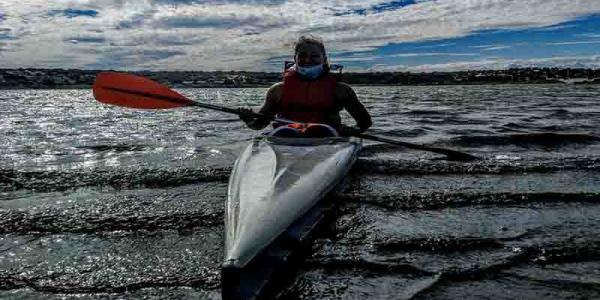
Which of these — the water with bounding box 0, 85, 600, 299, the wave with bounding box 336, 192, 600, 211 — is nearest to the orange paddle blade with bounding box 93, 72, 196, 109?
the water with bounding box 0, 85, 600, 299

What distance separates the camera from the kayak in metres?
3.18

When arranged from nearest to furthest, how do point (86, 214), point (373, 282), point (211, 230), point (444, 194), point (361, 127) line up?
1. point (373, 282)
2. point (211, 230)
3. point (86, 214)
4. point (444, 194)
5. point (361, 127)

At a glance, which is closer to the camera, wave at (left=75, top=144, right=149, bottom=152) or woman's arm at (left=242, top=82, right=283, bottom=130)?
woman's arm at (left=242, top=82, right=283, bottom=130)

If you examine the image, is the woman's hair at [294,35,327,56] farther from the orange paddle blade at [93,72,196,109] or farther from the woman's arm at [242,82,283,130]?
the orange paddle blade at [93,72,196,109]

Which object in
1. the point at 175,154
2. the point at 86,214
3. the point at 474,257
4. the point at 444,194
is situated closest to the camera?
the point at 474,257

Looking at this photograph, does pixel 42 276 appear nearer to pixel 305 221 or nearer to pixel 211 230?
pixel 211 230

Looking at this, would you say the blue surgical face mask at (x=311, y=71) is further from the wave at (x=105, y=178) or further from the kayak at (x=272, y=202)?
the wave at (x=105, y=178)

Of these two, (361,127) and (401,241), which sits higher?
(361,127)

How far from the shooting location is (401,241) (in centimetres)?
425

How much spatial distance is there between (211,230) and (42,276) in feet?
4.88

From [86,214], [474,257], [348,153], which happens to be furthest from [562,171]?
[86,214]

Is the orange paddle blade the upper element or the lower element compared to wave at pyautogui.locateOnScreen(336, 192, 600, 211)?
upper

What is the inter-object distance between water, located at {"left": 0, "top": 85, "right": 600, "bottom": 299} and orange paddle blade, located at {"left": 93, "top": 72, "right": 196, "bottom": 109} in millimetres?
1003

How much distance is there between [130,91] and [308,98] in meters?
3.45
